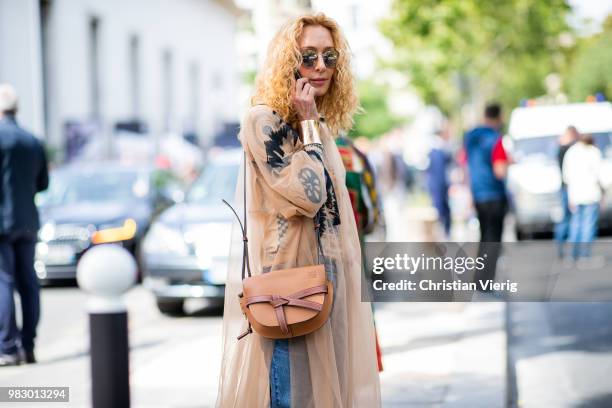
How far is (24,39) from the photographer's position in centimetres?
1274

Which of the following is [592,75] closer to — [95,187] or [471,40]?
[471,40]

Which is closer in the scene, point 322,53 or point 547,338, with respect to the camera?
point 322,53

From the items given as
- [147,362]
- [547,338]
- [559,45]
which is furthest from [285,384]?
[559,45]

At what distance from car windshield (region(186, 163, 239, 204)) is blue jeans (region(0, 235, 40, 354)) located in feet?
11.8

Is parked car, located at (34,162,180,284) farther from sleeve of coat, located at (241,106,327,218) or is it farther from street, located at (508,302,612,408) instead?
sleeve of coat, located at (241,106,327,218)

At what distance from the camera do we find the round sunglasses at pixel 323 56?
3.61 m

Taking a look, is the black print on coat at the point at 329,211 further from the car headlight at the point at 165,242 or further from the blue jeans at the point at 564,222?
the blue jeans at the point at 564,222

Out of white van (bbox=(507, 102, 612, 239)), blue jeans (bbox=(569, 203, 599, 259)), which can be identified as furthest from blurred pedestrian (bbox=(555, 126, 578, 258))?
white van (bbox=(507, 102, 612, 239))

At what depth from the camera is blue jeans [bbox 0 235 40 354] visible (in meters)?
7.18

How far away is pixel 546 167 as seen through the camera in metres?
16.5

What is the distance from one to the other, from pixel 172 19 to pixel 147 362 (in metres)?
13.4

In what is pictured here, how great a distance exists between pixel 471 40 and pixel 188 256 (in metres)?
17.5

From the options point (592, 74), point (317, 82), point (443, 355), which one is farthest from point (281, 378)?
point (592, 74)

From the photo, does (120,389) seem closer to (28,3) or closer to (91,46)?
(28,3)
